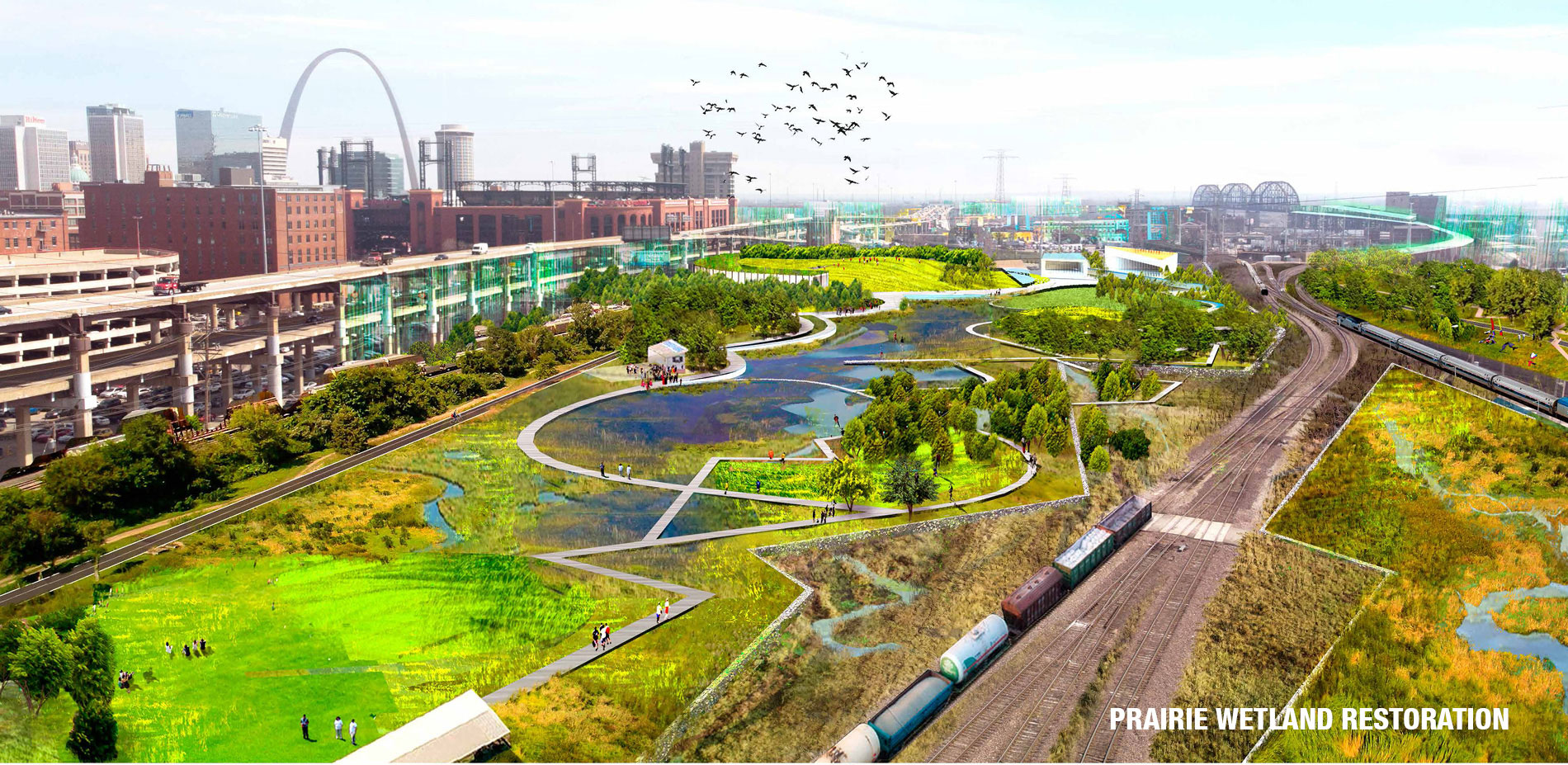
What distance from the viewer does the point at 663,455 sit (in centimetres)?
5575

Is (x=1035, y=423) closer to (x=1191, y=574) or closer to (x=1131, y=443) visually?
(x=1131, y=443)

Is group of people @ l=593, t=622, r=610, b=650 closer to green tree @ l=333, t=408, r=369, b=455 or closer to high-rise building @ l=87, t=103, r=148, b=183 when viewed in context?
green tree @ l=333, t=408, r=369, b=455

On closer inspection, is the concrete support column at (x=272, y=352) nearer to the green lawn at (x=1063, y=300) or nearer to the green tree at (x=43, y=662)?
the green tree at (x=43, y=662)

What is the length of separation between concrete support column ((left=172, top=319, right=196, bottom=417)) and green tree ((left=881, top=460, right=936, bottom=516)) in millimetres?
51812

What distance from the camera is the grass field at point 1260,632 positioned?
28812mm

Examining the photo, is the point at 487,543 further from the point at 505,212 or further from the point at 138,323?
the point at 505,212

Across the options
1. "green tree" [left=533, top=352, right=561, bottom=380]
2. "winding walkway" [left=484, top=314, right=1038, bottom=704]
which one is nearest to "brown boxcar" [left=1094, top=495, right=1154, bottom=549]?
"winding walkway" [left=484, top=314, right=1038, bottom=704]

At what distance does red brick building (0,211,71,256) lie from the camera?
108312mm

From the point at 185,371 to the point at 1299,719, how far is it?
2846 inches

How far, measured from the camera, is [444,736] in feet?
91.7

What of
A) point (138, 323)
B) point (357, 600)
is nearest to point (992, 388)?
point (357, 600)

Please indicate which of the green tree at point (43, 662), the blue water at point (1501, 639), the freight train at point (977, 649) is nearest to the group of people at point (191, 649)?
the green tree at point (43, 662)

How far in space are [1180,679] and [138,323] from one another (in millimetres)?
81926

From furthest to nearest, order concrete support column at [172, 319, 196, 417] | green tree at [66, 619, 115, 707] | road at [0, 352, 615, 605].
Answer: concrete support column at [172, 319, 196, 417], road at [0, 352, 615, 605], green tree at [66, 619, 115, 707]
